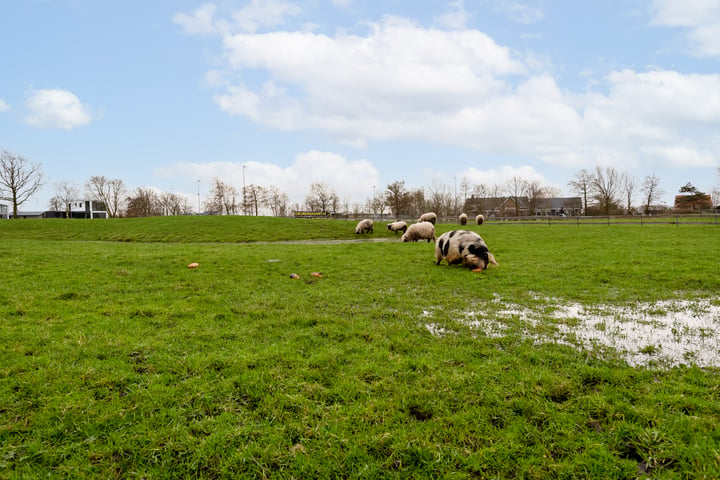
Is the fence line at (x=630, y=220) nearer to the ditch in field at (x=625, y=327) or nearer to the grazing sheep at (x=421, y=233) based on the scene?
the grazing sheep at (x=421, y=233)

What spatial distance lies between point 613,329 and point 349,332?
3.95 metres

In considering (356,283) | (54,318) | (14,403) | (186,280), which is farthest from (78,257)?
(14,403)

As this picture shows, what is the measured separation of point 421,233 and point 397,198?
40.1 metres

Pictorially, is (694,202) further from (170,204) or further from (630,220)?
(170,204)

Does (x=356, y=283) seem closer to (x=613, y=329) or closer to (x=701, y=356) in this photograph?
(x=613, y=329)

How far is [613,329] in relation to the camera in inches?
212

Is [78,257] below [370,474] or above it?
above

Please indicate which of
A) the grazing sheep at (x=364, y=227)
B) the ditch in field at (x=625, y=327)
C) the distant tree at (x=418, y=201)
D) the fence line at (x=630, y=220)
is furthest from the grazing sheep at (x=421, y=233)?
the distant tree at (x=418, y=201)

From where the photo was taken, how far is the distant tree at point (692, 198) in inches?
2539

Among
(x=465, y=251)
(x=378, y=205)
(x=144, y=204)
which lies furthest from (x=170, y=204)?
(x=465, y=251)

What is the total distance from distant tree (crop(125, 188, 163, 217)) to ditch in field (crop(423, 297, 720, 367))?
92502 millimetres

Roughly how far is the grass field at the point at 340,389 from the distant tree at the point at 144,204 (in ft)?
295

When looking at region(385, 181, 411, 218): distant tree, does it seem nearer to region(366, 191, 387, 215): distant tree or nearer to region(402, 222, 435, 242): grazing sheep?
region(366, 191, 387, 215): distant tree

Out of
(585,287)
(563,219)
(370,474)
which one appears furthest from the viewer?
(563,219)
